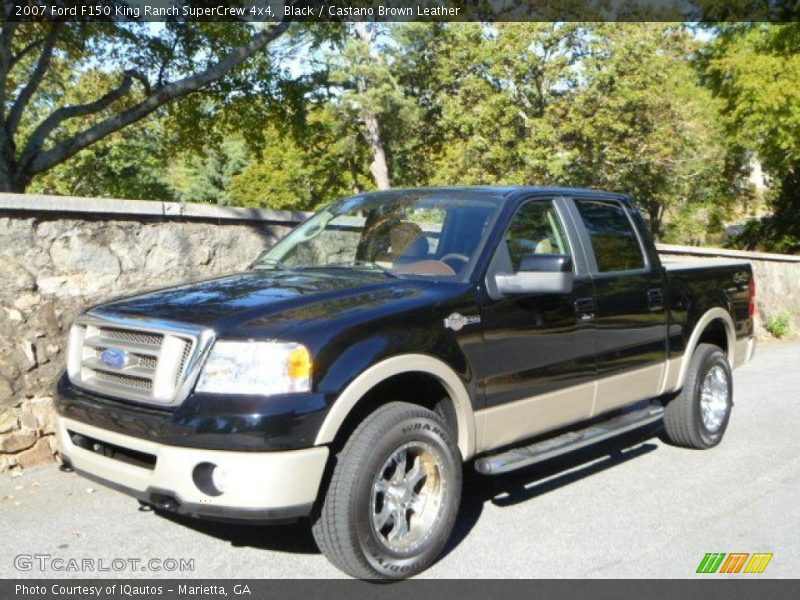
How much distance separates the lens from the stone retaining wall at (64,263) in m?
5.94

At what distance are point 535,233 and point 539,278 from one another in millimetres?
678

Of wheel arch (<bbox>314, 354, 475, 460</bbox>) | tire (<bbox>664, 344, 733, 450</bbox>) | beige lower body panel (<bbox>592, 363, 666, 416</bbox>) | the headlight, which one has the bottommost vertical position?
tire (<bbox>664, 344, 733, 450</bbox>)

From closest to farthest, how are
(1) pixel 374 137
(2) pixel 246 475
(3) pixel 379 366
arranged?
1. (2) pixel 246 475
2. (3) pixel 379 366
3. (1) pixel 374 137

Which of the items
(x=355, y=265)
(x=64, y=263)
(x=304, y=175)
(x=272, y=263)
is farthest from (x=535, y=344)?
(x=304, y=175)

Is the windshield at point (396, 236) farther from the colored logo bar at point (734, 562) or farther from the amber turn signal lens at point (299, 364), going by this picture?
the colored logo bar at point (734, 562)

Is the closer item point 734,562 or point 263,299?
point 263,299

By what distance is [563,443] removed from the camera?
16.6 ft

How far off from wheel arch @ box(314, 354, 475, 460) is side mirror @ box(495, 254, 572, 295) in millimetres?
666

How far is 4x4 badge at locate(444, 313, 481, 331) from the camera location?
14.4ft

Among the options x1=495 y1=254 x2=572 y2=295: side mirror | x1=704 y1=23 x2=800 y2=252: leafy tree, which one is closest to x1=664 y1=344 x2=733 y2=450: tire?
x1=495 y1=254 x2=572 y2=295: side mirror

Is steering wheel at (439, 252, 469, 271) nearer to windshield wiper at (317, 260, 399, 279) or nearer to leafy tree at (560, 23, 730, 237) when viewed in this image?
windshield wiper at (317, 260, 399, 279)

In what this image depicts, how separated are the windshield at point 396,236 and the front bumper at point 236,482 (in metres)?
A: 1.50

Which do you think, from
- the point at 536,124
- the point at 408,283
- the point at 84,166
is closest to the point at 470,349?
the point at 408,283

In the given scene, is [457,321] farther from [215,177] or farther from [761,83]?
[215,177]
